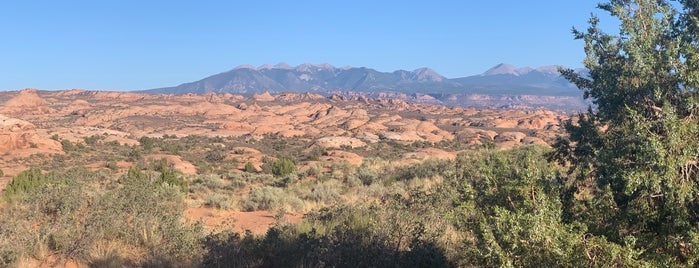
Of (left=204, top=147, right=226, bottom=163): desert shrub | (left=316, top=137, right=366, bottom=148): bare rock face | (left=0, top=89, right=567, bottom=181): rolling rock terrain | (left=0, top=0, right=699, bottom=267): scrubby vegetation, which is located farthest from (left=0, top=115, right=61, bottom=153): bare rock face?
(left=0, top=0, right=699, bottom=267): scrubby vegetation

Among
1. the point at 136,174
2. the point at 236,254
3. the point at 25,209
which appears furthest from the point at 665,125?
the point at 136,174

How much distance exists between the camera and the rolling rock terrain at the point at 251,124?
43106 millimetres

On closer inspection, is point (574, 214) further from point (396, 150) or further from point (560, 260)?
point (396, 150)

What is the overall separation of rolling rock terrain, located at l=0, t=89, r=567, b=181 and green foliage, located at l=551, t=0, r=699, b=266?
99.6 ft

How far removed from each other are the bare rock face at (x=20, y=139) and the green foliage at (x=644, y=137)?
3824cm

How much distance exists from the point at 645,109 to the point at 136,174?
20.2 meters

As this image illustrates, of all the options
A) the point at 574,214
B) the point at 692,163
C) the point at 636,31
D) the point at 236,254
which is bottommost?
the point at 236,254

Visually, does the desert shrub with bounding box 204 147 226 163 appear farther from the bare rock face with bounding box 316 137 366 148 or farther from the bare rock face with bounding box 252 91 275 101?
the bare rock face with bounding box 252 91 275 101

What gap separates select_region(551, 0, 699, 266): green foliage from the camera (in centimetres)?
420

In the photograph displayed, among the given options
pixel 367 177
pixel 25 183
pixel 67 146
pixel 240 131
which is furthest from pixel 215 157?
pixel 240 131

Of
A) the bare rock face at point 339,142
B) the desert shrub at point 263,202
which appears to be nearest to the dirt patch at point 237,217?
the desert shrub at point 263,202

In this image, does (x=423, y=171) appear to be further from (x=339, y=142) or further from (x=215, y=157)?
(x=339, y=142)

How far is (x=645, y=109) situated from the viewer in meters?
5.29

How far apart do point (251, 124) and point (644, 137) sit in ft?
227
